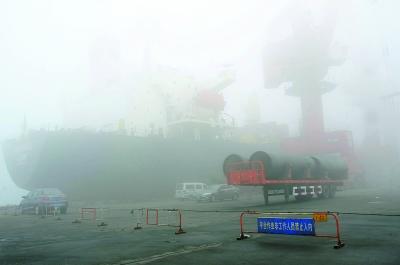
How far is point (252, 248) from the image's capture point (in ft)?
27.0

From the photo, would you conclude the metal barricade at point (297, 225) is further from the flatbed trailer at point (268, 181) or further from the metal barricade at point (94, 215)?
the flatbed trailer at point (268, 181)

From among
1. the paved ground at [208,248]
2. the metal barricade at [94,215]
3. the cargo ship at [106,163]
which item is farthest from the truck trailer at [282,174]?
the cargo ship at [106,163]

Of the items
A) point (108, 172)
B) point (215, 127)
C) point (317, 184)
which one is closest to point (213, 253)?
point (317, 184)

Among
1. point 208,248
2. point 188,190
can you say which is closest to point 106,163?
point 188,190

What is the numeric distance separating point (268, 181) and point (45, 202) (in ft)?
45.7

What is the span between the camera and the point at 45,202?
24281mm

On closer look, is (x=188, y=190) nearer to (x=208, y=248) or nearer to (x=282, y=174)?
(x=282, y=174)

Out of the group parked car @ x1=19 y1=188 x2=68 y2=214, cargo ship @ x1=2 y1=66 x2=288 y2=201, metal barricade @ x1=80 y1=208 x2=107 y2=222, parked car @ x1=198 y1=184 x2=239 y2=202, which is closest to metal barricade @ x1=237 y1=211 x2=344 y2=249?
metal barricade @ x1=80 y1=208 x2=107 y2=222

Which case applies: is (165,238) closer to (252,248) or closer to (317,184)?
(252,248)

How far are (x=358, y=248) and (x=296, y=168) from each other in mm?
16736

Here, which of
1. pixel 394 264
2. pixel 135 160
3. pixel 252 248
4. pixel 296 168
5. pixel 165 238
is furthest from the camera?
pixel 135 160

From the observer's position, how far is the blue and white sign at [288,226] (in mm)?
8383

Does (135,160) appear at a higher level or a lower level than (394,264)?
higher

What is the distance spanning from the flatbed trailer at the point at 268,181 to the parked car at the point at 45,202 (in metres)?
11.0
